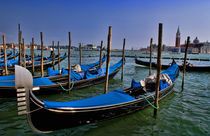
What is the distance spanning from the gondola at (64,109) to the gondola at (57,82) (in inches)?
99.6

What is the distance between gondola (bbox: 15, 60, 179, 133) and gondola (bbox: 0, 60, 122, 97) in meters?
2.53

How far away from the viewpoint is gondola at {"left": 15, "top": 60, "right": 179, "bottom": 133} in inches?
112

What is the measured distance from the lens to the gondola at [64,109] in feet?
9.30

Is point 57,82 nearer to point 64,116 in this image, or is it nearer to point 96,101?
point 96,101

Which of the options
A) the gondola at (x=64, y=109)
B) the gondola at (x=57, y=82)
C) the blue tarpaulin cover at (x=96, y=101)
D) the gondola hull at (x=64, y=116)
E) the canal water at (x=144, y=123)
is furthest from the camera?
the gondola at (x=57, y=82)

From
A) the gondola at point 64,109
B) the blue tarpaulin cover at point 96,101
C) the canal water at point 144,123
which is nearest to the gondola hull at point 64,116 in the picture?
the gondola at point 64,109

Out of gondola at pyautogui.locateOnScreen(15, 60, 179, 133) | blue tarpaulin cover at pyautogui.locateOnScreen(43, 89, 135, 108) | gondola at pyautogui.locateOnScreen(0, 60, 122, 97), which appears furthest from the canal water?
blue tarpaulin cover at pyautogui.locateOnScreen(43, 89, 135, 108)

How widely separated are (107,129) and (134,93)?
7.34 ft

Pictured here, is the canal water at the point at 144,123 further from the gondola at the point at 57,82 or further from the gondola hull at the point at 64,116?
the gondola at the point at 57,82

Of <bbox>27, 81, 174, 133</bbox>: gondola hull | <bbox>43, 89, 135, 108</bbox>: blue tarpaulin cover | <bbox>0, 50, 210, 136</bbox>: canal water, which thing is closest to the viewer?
<bbox>27, 81, 174, 133</bbox>: gondola hull

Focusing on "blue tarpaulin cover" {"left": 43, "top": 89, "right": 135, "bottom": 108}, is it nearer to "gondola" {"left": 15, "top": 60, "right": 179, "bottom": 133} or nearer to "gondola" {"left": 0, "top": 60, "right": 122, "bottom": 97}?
"gondola" {"left": 15, "top": 60, "right": 179, "bottom": 133}

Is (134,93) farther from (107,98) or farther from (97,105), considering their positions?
(97,105)

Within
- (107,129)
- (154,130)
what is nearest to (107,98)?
(107,129)

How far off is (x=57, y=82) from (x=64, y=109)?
14.5 feet
